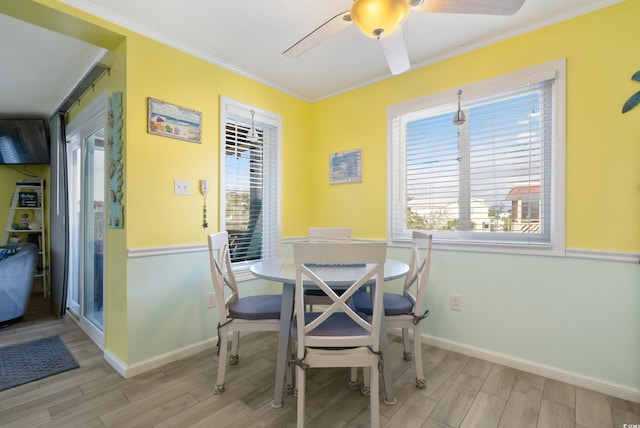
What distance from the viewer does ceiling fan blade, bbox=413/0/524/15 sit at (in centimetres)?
122

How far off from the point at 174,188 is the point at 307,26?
1.56 m

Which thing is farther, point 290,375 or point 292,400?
point 290,375

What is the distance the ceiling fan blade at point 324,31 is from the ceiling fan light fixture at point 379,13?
0.35 feet

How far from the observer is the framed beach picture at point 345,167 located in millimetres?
3018

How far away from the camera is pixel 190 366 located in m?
2.15

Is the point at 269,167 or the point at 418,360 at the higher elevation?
the point at 269,167

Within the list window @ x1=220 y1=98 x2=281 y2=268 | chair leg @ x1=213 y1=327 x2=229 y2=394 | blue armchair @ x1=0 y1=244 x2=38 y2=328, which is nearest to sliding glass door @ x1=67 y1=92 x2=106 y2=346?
blue armchair @ x1=0 y1=244 x2=38 y2=328

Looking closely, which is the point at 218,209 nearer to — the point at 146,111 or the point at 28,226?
the point at 146,111

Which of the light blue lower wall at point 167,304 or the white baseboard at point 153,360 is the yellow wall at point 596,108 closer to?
the light blue lower wall at point 167,304

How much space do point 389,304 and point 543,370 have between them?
3.87ft

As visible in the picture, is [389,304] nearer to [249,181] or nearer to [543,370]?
[543,370]

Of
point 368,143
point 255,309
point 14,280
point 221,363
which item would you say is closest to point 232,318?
point 255,309

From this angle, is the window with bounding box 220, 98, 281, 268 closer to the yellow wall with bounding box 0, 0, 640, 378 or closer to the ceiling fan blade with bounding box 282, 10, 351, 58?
the yellow wall with bounding box 0, 0, 640, 378

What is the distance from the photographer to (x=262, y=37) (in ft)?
7.19
